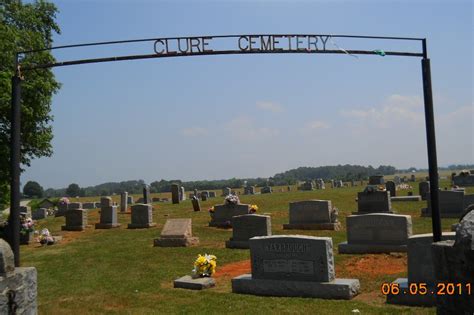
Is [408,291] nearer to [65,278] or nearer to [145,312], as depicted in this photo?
[145,312]

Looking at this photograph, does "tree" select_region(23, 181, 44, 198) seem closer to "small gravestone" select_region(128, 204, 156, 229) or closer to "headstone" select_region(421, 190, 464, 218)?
"small gravestone" select_region(128, 204, 156, 229)

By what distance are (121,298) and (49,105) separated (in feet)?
54.6

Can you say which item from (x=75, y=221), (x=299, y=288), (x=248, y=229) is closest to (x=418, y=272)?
(x=299, y=288)

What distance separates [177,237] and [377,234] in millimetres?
7719

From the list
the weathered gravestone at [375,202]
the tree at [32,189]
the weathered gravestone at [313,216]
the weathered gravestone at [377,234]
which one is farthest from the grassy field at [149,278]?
the tree at [32,189]

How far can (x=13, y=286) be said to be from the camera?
15.9ft

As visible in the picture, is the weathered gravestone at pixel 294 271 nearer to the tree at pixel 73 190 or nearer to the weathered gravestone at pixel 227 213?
the weathered gravestone at pixel 227 213

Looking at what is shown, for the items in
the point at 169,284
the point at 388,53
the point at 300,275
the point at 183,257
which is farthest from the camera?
the point at 183,257

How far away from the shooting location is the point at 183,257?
15445mm

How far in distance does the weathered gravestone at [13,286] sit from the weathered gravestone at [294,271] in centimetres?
575

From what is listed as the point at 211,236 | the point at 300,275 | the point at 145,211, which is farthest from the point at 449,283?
the point at 145,211

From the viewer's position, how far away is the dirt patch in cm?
1164

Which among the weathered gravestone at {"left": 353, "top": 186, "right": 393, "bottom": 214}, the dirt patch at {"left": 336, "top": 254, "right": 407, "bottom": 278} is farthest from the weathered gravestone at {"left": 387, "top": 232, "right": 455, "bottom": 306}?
the weathered gravestone at {"left": 353, "top": 186, "right": 393, "bottom": 214}

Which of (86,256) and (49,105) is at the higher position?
(49,105)
